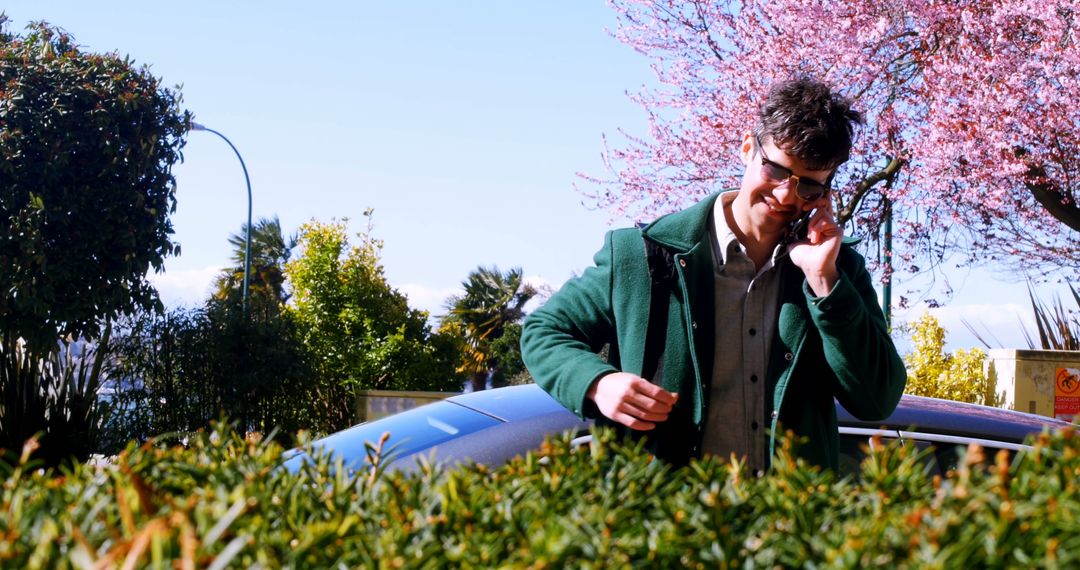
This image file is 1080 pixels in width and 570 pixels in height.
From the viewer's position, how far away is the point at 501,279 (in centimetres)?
4303

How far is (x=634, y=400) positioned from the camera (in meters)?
2.31

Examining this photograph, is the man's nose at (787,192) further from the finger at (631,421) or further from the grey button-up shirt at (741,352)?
the finger at (631,421)

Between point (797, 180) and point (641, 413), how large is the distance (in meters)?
0.83

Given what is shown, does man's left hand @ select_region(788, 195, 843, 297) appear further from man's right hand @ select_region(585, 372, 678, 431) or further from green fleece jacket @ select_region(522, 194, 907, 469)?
man's right hand @ select_region(585, 372, 678, 431)

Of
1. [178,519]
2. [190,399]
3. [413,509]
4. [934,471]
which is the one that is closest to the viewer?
[178,519]

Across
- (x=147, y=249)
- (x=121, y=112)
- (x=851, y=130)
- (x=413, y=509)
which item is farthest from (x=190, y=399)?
(x=413, y=509)

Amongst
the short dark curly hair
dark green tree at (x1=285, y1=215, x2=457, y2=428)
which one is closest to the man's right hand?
the short dark curly hair

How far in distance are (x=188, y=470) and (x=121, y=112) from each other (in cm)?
1498

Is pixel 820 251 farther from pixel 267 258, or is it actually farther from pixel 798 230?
pixel 267 258

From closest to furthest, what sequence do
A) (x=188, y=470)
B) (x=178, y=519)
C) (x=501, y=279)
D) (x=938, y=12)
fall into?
(x=178, y=519) → (x=188, y=470) → (x=938, y=12) → (x=501, y=279)

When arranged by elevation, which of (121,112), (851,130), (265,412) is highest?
(121,112)

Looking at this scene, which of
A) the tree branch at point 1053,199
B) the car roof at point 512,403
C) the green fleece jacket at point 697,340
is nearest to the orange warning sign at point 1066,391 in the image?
the tree branch at point 1053,199

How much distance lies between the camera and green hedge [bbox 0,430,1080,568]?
3.61ft

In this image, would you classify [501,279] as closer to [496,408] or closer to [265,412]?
[265,412]
